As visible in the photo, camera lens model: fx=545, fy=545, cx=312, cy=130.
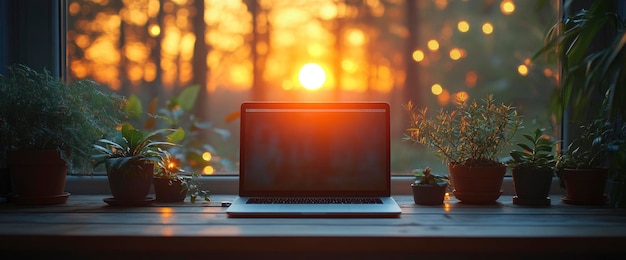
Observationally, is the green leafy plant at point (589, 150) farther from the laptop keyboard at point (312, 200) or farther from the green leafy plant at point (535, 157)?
the laptop keyboard at point (312, 200)

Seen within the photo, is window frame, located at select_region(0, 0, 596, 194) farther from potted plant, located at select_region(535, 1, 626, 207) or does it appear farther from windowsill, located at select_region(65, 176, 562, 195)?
potted plant, located at select_region(535, 1, 626, 207)

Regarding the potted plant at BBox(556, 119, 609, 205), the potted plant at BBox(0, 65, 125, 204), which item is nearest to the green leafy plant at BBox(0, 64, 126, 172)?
the potted plant at BBox(0, 65, 125, 204)

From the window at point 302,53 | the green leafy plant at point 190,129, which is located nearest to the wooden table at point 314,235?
the green leafy plant at point 190,129

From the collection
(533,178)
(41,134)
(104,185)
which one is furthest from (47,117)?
(533,178)

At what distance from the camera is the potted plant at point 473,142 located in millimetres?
1610

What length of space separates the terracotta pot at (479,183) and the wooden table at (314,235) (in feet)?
0.54

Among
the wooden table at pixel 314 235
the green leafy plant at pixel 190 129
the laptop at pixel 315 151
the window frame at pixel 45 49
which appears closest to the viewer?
the wooden table at pixel 314 235

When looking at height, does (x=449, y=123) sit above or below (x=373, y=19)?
below

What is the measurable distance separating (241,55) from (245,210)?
3.32ft

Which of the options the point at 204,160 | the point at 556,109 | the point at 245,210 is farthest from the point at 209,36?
the point at 556,109

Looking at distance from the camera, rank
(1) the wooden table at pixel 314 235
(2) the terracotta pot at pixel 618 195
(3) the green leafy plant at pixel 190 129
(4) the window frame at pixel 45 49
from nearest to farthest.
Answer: (1) the wooden table at pixel 314 235
(2) the terracotta pot at pixel 618 195
(4) the window frame at pixel 45 49
(3) the green leafy plant at pixel 190 129

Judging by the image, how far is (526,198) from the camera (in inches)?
63.0

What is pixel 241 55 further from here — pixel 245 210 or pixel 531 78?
pixel 531 78

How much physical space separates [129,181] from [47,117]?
31 centimetres
